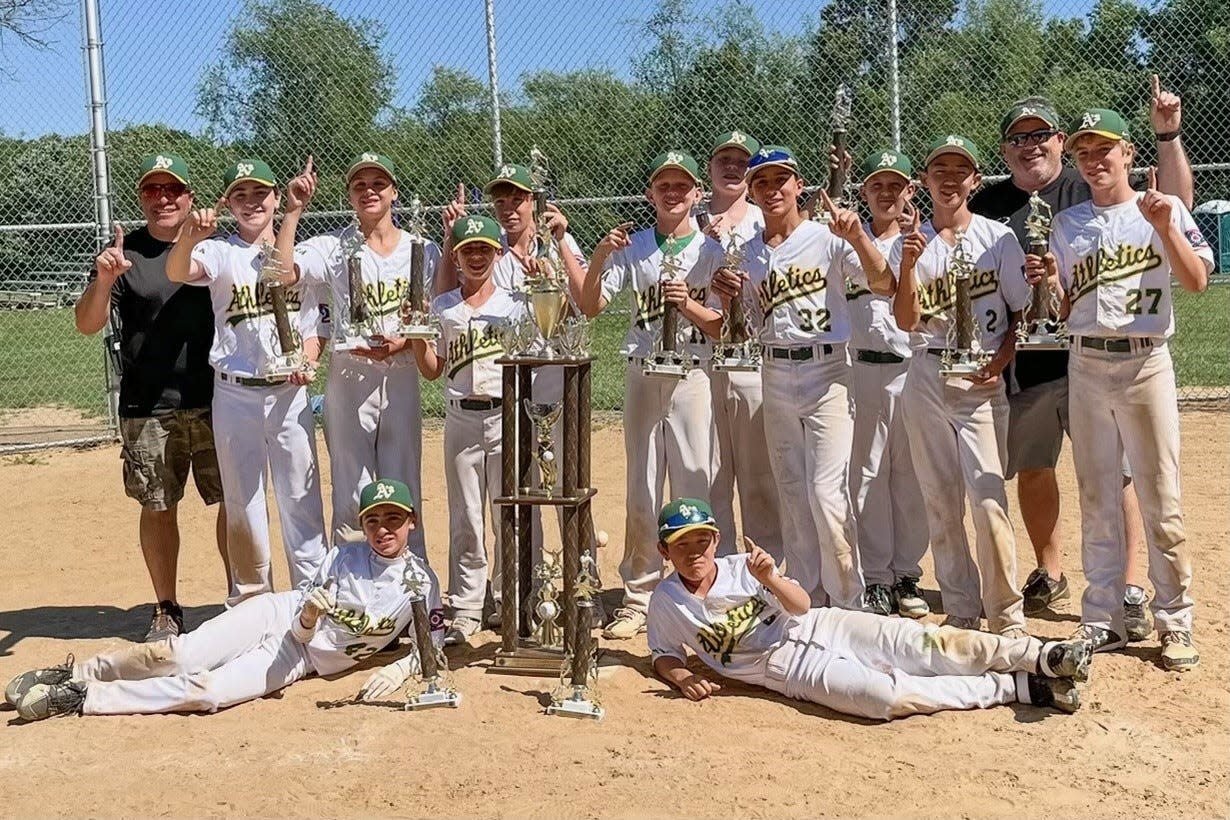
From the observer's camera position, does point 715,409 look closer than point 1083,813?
No

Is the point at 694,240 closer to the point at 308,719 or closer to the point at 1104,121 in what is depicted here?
the point at 1104,121

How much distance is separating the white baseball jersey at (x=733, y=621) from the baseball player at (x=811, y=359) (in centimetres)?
57

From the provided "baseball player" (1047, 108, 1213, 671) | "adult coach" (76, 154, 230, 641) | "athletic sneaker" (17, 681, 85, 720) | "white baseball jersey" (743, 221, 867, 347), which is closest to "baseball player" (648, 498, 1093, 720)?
"baseball player" (1047, 108, 1213, 671)

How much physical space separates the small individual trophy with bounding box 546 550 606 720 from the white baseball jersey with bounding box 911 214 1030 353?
177cm

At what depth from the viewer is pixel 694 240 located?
596 centimetres

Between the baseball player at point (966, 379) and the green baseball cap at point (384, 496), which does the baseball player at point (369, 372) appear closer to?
the green baseball cap at point (384, 496)

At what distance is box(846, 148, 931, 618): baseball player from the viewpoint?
620 cm

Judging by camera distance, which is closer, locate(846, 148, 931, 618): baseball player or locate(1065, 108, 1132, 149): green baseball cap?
locate(1065, 108, 1132, 149): green baseball cap

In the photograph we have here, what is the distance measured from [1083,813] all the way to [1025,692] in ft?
2.76

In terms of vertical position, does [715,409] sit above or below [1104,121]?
below

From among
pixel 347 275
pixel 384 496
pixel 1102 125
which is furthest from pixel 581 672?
pixel 1102 125

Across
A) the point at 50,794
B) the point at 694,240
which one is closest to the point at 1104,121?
the point at 694,240

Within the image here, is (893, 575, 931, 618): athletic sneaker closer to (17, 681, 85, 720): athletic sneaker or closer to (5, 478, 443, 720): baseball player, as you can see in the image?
(5, 478, 443, 720): baseball player

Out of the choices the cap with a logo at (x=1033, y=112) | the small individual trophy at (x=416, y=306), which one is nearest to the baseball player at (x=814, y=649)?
the small individual trophy at (x=416, y=306)
